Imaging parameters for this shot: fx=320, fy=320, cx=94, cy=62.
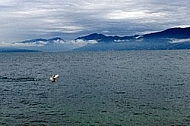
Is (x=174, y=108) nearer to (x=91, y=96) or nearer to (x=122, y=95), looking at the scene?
(x=122, y=95)

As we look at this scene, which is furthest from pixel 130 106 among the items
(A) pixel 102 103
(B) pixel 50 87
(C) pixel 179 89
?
(B) pixel 50 87

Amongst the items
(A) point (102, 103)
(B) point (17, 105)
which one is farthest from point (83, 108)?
(B) point (17, 105)

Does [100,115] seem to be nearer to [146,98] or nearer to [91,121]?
[91,121]

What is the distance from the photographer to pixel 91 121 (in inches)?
1676

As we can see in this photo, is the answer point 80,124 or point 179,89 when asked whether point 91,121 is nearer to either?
point 80,124

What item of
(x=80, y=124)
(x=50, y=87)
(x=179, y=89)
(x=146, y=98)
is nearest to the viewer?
(x=80, y=124)

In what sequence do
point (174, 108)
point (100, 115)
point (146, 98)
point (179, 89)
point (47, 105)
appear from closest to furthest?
point (100, 115)
point (174, 108)
point (47, 105)
point (146, 98)
point (179, 89)

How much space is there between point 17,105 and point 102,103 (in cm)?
1409

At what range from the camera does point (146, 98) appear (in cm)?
5641

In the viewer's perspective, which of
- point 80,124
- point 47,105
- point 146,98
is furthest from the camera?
point 146,98

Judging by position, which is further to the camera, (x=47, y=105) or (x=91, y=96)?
(x=91, y=96)

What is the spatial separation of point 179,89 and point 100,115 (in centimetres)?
2514

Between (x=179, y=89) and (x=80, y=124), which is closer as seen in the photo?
(x=80, y=124)

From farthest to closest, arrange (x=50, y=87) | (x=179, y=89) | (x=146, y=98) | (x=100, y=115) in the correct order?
(x=50, y=87) → (x=179, y=89) → (x=146, y=98) → (x=100, y=115)
